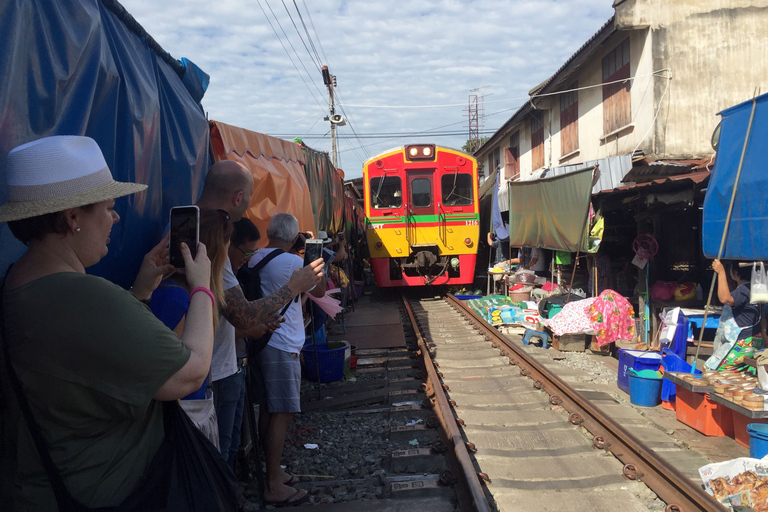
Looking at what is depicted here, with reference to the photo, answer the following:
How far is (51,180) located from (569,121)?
13677mm

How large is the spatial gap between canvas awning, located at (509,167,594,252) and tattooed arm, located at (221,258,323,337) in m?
6.36

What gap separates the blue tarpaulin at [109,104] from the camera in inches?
65.1

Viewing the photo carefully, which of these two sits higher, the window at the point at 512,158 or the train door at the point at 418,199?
the window at the point at 512,158

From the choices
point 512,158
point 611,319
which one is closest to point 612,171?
point 611,319

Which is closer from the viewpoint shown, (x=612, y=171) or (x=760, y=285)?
(x=760, y=285)

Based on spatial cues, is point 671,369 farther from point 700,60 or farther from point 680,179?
point 700,60

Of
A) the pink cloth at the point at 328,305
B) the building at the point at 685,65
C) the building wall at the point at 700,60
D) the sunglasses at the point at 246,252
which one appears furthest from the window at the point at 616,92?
the sunglasses at the point at 246,252

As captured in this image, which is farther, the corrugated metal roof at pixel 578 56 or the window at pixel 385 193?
the window at pixel 385 193

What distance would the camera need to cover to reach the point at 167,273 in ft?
7.05

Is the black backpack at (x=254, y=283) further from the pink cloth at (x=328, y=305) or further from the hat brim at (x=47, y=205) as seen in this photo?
the hat brim at (x=47, y=205)

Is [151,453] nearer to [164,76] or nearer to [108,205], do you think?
[108,205]

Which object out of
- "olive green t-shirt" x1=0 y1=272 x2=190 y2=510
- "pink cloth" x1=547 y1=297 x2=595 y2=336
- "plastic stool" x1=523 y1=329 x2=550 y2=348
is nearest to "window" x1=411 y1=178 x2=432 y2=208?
"plastic stool" x1=523 y1=329 x2=550 y2=348

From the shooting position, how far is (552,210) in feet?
32.6

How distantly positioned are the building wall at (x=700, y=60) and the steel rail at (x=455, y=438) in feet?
21.1
